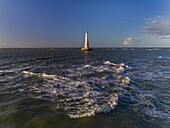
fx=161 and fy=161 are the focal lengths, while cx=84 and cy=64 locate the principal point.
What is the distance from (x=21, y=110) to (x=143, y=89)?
9151 mm

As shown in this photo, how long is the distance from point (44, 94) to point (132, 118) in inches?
244

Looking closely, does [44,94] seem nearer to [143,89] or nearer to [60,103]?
[60,103]

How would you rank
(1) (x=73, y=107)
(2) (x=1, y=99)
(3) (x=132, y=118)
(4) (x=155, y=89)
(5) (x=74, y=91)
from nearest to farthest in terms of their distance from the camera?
1. (3) (x=132, y=118)
2. (1) (x=73, y=107)
3. (2) (x=1, y=99)
4. (5) (x=74, y=91)
5. (4) (x=155, y=89)

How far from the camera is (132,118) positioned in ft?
24.6

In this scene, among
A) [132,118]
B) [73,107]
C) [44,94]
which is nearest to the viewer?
[132,118]

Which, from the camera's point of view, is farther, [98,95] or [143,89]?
[143,89]

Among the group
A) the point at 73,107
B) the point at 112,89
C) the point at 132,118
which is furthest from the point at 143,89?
the point at 73,107

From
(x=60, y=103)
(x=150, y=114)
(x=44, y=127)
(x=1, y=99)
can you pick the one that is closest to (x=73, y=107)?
(x=60, y=103)

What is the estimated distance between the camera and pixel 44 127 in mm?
6613

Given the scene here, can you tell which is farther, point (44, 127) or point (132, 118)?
point (132, 118)

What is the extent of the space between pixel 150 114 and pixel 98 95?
12.2 ft

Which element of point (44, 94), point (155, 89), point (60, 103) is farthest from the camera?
point (155, 89)

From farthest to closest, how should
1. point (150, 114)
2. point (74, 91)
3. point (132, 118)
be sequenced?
1. point (74, 91)
2. point (150, 114)
3. point (132, 118)

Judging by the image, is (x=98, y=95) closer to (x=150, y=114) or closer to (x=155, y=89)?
(x=150, y=114)
